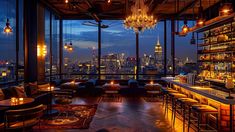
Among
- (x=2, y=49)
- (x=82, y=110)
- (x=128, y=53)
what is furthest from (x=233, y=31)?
(x=2, y=49)

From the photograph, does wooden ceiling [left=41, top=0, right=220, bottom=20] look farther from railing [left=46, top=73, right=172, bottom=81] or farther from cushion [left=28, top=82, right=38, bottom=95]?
cushion [left=28, top=82, right=38, bottom=95]

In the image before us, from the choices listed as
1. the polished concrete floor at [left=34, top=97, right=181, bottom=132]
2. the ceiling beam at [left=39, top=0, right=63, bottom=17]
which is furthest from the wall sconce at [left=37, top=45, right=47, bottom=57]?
the polished concrete floor at [left=34, top=97, right=181, bottom=132]

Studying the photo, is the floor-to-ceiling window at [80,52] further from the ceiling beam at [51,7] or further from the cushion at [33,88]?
the cushion at [33,88]

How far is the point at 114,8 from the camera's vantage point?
10664 mm

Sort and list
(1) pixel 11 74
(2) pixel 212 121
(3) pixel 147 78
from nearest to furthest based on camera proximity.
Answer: (2) pixel 212 121 → (1) pixel 11 74 → (3) pixel 147 78

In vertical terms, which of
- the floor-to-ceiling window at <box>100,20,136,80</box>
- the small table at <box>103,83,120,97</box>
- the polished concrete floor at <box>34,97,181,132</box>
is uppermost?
the floor-to-ceiling window at <box>100,20,136,80</box>

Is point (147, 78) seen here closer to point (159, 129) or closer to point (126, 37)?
point (126, 37)

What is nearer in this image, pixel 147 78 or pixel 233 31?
pixel 233 31

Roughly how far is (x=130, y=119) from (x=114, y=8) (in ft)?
19.7

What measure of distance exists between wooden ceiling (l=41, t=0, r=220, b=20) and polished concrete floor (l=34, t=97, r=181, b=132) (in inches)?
154

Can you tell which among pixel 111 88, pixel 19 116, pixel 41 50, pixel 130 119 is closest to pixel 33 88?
pixel 41 50

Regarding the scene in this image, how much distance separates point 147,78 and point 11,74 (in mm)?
6894

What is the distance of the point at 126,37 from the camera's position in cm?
1248

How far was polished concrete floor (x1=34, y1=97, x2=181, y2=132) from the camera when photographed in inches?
213
